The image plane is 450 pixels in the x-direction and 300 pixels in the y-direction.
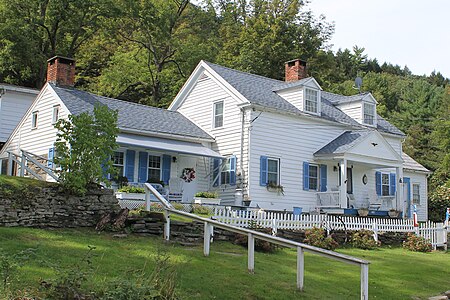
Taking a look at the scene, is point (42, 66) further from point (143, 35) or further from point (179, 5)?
point (179, 5)

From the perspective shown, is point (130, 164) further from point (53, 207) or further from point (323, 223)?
point (53, 207)

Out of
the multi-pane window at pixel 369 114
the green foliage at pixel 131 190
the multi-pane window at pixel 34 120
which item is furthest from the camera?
the multi-pane window at pixel 369 114

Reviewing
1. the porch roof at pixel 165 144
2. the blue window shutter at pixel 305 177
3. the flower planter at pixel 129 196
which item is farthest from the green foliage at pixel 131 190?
the blue window shutter at pixel 305 177

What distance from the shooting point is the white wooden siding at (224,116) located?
24156 mm

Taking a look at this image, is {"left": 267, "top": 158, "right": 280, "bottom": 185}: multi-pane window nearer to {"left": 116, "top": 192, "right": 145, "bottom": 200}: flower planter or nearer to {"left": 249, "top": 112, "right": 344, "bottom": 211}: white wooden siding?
{"left": 249, "top": 112, "right": 344, "bottom": 211}: white wooden siding

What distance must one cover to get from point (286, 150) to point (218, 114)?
362 centimetres

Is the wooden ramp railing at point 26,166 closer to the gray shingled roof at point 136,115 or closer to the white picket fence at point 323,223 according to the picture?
the gray shingled roof at point 136,115

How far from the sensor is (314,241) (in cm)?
1711

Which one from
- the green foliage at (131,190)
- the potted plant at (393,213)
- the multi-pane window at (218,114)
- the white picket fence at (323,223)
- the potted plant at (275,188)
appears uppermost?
the multi-pane window at (218,114)

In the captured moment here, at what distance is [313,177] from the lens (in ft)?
85.8

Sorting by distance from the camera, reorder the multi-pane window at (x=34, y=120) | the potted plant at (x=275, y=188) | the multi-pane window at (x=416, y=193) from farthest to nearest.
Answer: the multi-pane window at (x=416, y=193) < the multi-pane window at (x=34, y=120) < the potted plant at (x=275, y=188)

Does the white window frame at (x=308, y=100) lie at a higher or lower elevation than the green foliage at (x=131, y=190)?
higher

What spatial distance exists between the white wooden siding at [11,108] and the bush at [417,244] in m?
20.5

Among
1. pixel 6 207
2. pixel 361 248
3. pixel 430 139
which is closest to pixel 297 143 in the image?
pixel 361 248
